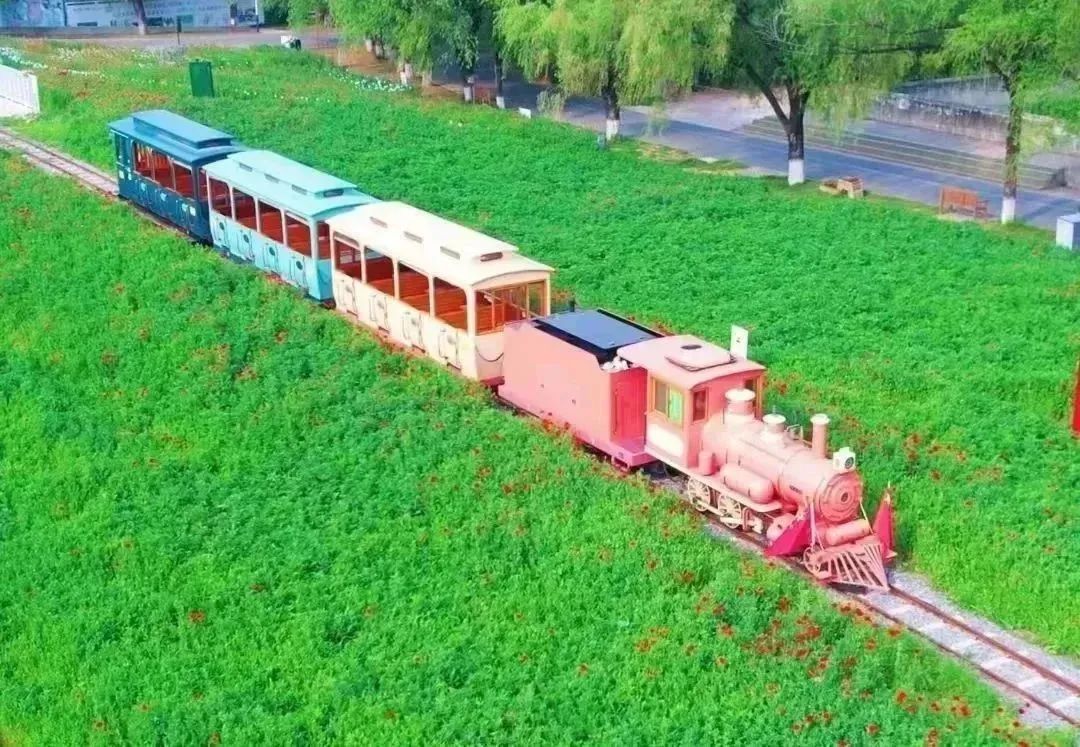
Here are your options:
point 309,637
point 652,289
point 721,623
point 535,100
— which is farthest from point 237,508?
point 535,100

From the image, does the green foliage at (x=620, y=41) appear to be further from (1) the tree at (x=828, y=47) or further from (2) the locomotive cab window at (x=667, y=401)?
(2) the locomotive cab window at (x=667, y=401)

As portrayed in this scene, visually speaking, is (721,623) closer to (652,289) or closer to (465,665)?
(465,665)

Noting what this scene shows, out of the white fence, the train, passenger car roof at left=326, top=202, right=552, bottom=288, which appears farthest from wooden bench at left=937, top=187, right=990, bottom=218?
the white fence

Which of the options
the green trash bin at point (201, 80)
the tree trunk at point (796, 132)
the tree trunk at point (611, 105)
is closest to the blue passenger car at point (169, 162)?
the green trash bin at point (201, 80)

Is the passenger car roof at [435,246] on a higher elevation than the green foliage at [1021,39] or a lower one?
lower

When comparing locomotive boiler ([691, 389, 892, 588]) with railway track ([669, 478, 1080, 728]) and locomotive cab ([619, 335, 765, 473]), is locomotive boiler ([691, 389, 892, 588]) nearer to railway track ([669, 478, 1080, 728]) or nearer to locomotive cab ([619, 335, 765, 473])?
locomotive cab ([619, 335, 765, 473])

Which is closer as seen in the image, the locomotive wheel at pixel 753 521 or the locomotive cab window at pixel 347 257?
the locomotive wheel at pixel 753 521

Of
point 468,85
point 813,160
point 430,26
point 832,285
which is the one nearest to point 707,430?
point 832,285
